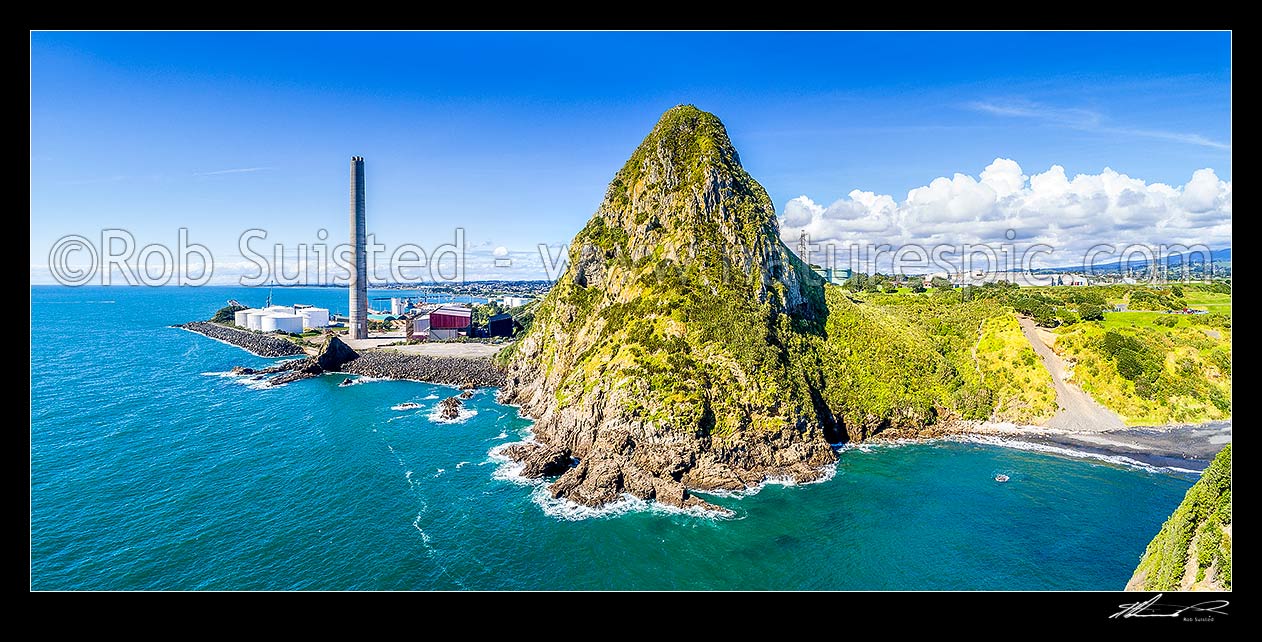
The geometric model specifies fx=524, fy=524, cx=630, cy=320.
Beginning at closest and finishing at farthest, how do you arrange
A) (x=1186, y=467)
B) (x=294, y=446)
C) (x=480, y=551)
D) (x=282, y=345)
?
(x=480, y=551) → (x=1186, y=467) → (x=294, y=446) → (x=282, y=345)

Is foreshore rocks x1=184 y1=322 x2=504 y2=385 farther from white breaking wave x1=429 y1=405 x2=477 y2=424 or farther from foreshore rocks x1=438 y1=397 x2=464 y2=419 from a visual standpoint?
white breaking wave x1=429 y1=405 x2=477 y2=424

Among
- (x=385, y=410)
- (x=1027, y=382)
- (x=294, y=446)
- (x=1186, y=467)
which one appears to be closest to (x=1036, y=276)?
(x=1027, y=382)

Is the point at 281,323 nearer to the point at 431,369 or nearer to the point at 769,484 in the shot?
the point at 431,369

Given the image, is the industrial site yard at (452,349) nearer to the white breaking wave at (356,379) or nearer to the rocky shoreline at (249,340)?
the white breaking wave at (356,379)
